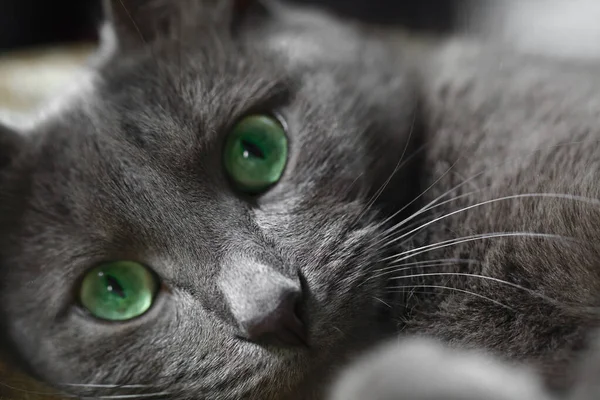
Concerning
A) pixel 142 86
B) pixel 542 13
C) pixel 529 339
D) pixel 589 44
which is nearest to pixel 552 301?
pixel 529 339

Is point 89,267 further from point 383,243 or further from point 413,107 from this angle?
point 413,107

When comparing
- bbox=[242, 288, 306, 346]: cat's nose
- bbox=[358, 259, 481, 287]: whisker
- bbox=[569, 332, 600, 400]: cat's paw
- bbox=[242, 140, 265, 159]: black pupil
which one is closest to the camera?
bbox=[569, 332, 600, 400]: cat's paw

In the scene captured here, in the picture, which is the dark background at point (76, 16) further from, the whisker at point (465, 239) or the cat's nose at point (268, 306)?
the cat's nose at point (268, 306)

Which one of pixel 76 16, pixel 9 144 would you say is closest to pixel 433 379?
pixel 9 144

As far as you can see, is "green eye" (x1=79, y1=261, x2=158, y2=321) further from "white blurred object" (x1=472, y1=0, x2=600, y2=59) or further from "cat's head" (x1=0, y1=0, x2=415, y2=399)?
"white blurred object" (x1=472, y1=0, x2=600, y2=59)

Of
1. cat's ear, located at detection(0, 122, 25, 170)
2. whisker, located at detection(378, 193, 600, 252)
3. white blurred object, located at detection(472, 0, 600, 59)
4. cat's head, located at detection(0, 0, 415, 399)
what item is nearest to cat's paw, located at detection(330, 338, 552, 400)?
cat's head, located at detection(0, 0, 415, 399)

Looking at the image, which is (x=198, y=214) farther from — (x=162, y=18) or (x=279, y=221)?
(x=162, y=18)

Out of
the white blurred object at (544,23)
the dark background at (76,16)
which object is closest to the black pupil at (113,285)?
the white blurred object at (544,23)
